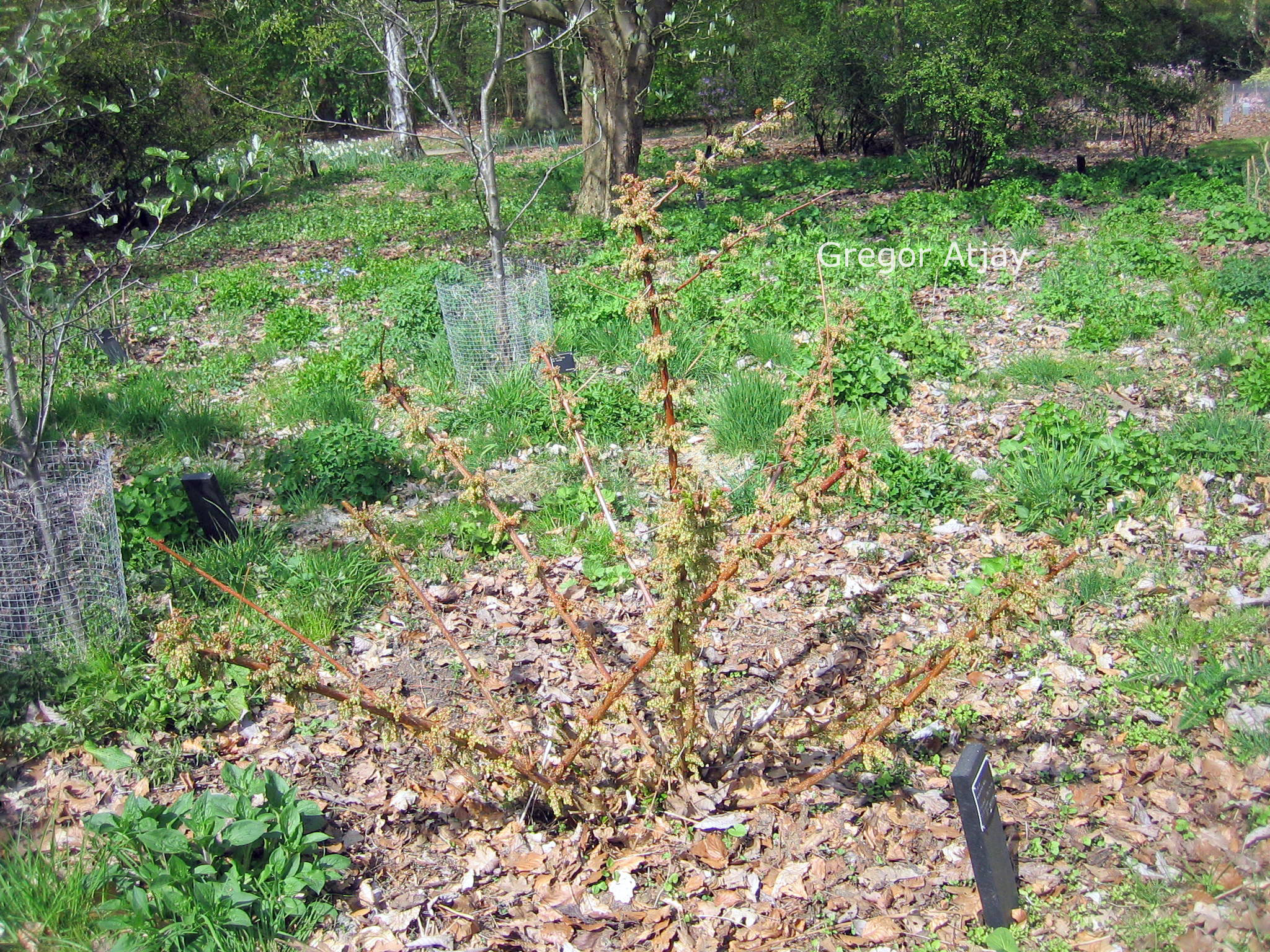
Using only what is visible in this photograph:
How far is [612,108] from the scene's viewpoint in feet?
36.4

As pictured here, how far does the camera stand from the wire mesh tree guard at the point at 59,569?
3.66 meters

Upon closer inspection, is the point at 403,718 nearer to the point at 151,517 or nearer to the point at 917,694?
the point at 917,694

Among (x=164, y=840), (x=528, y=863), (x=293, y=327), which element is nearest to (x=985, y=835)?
(x=528, y=863)

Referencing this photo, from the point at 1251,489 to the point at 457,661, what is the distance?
3569 millimetres

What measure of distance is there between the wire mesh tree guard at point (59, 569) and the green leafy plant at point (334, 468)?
113 cm

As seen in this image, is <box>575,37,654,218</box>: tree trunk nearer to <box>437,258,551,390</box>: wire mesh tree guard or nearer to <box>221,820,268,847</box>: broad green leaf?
<box>437,258,551,390</box>: wire mesh tree guard

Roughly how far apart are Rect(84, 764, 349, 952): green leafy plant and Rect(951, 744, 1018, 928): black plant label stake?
5.52 ft

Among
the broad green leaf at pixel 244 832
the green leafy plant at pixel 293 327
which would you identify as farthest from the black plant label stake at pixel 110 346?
the broad green leaf at pixel 244 832

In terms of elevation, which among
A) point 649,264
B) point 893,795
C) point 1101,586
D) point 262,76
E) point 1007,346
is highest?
point 262,76

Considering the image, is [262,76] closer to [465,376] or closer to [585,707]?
[465,376]

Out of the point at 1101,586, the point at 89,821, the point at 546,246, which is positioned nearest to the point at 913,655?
the point at 1101,586

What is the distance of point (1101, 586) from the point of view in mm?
3871

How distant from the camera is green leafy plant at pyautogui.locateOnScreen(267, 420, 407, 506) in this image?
4875 mm

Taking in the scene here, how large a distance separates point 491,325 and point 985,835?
15.6 feet
